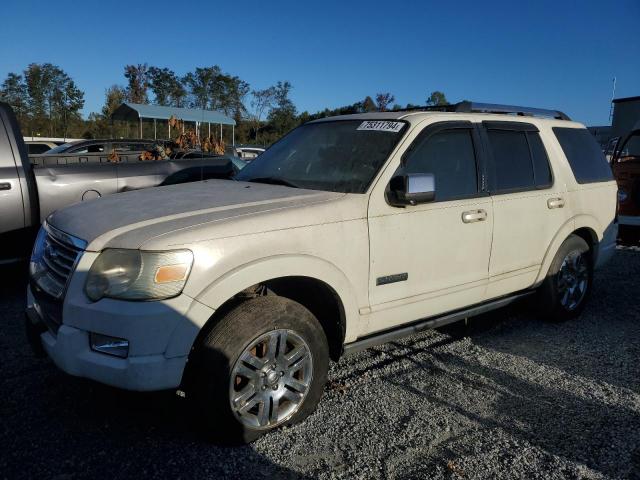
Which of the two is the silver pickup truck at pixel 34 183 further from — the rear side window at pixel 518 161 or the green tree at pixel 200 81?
the green tree at pixel 200 81

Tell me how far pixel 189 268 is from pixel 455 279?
2030mm

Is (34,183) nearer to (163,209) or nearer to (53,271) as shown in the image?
(53,271)

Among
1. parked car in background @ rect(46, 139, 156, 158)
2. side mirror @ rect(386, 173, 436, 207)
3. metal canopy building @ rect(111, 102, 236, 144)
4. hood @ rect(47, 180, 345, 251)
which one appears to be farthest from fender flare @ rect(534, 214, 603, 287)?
metal canopy building @ rect(111, 102, 236, 144)

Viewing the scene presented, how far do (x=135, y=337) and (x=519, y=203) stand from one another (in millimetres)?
3133

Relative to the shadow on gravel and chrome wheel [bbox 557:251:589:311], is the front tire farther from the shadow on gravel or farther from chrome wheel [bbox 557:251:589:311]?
chrome wheel [bbox 557:251:589:311]

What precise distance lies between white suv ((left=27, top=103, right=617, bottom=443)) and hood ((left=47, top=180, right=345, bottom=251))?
0.01 meters

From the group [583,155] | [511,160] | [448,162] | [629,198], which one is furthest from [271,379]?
[629,198]

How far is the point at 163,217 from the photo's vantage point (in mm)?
2857

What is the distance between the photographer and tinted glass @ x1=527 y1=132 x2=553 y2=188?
4598 millimetres

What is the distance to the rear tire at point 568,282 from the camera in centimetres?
479

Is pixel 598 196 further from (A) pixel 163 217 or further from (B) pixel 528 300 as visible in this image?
(A) pixel 163 217

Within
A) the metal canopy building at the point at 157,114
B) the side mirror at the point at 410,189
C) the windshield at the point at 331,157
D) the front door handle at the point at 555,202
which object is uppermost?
the metal canopy building at the point at 157,114

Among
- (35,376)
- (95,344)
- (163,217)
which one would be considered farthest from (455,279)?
(35,376)

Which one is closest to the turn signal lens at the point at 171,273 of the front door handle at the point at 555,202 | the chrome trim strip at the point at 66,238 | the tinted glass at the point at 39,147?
the chrome trim strip at the point at 66,238
